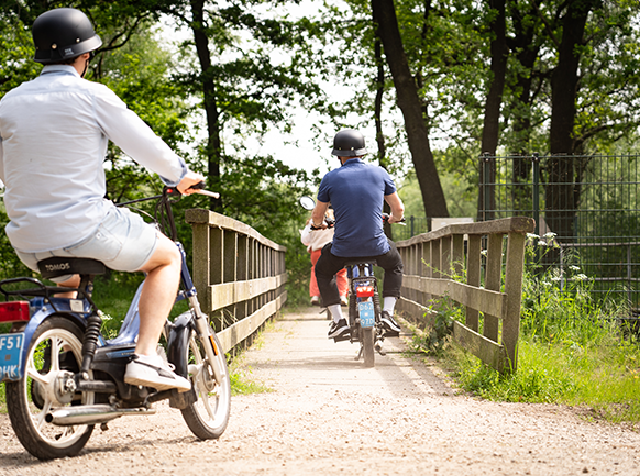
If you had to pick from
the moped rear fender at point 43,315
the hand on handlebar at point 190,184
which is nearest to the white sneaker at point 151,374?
the moped rear fender at point 43,315

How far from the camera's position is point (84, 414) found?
342 centimetres

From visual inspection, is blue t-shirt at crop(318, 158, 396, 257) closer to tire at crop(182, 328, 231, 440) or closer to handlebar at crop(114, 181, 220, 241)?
tire at crop(182, 328, 231, 440)

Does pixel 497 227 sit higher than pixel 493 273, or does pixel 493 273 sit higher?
pixel 497 227

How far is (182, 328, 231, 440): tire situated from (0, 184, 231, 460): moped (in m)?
0.02

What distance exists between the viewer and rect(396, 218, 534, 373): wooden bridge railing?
549 cm

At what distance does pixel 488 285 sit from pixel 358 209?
138 centimetres

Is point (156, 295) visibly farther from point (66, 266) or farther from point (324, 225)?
point (324, 225)

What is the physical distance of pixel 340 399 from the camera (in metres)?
5.34

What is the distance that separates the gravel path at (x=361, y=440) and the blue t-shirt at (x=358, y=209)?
1325 mm


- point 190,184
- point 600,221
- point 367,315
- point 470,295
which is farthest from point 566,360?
point 600,221

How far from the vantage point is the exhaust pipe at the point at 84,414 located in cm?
331

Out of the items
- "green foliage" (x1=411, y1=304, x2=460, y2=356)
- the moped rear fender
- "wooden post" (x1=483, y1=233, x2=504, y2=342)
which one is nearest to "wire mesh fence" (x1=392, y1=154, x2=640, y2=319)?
"green foliage" (x1=411, y1=304, x2=460, y2=356)

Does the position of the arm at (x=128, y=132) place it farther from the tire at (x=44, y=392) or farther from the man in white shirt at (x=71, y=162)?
the tire at (x=44, y=392)

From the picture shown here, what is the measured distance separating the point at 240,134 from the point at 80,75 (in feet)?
59.2
